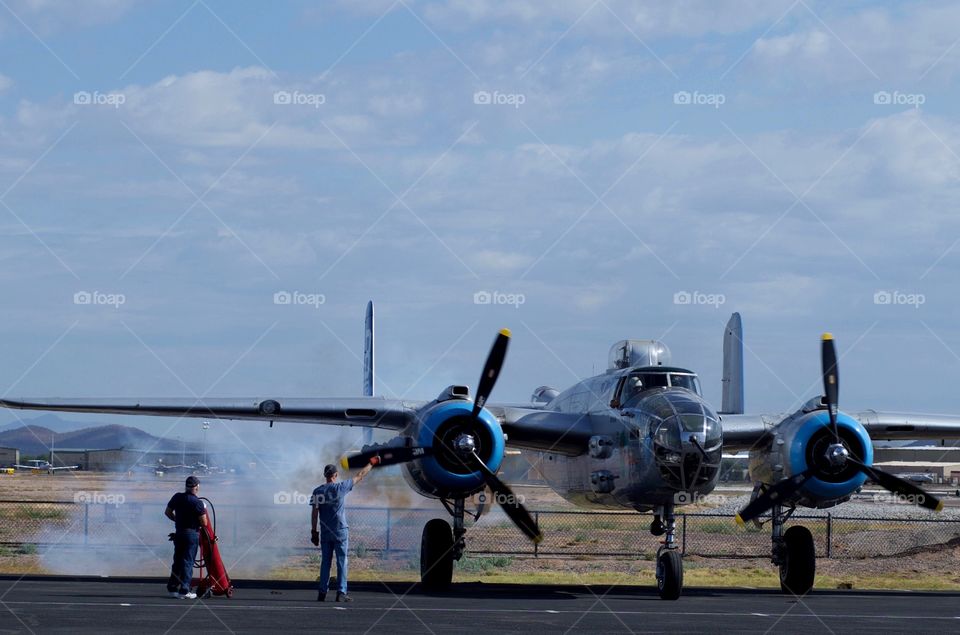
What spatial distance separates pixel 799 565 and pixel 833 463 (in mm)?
2267

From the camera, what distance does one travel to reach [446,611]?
57.8ft

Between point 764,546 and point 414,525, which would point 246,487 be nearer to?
point 414,525

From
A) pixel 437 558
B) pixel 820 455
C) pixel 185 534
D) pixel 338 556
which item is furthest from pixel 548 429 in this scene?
pixel 185 534

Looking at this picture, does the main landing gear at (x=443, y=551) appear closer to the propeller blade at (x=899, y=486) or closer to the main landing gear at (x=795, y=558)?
the main landing gear at (x=795, y=558)

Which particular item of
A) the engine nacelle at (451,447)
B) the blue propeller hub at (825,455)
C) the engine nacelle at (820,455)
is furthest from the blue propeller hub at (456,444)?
the blue propeller hub at (825,455)

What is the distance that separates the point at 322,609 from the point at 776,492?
28.7 ft

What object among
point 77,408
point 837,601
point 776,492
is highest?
point 77,408

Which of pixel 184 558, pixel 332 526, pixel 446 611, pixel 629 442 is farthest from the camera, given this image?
pixel 629 442

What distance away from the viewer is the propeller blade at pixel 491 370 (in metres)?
22.1

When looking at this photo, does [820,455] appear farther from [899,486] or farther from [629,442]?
[629,442]

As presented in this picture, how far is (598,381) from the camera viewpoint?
80.0ft

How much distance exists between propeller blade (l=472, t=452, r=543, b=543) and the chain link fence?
20.5ft

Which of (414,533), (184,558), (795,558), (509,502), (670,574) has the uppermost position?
(509,502)

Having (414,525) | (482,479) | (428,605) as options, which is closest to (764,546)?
(414,525)
